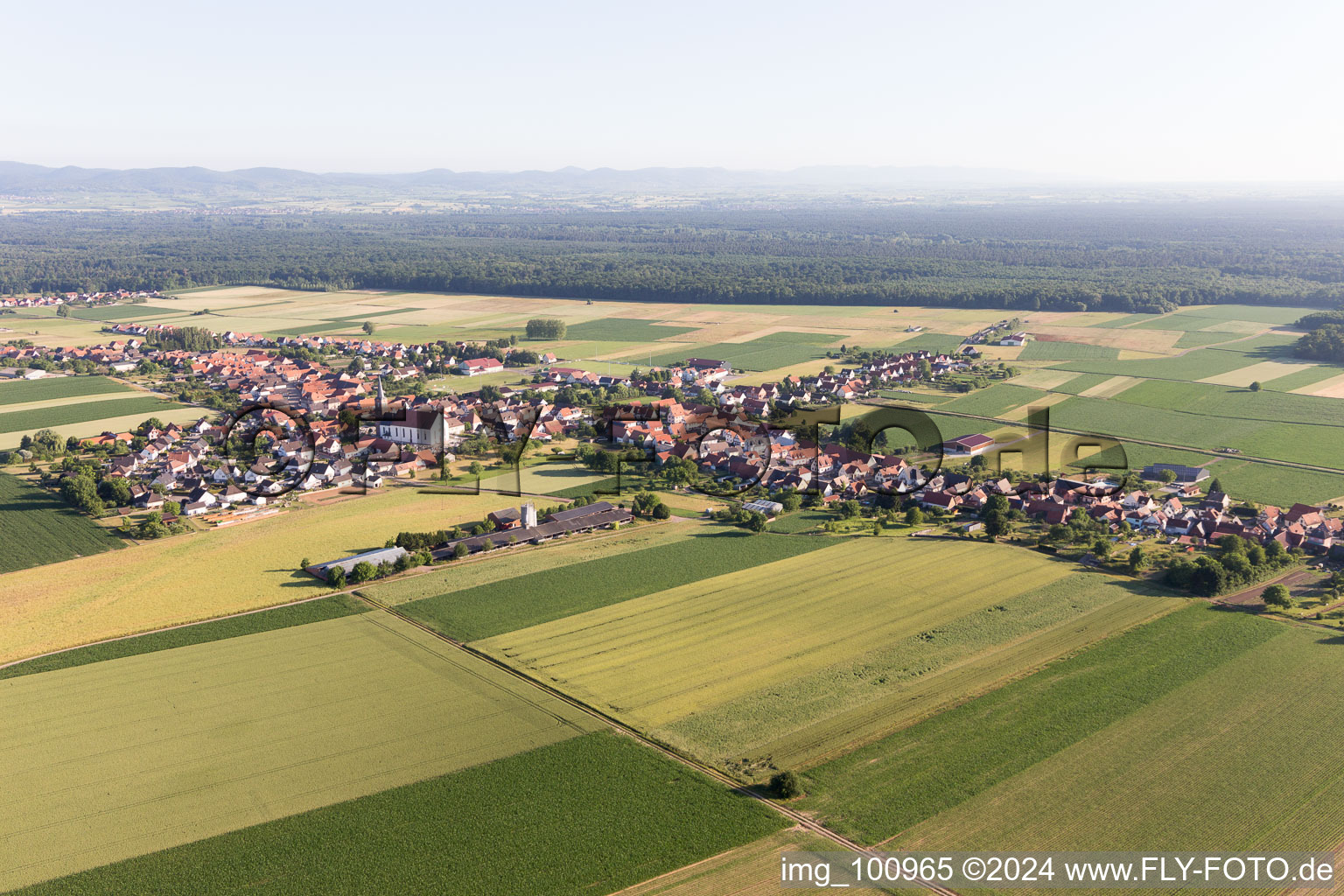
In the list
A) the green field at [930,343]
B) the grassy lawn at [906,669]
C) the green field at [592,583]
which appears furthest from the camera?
the green field at [930,343]

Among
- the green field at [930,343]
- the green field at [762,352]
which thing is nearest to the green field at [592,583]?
the green field at [762,352]

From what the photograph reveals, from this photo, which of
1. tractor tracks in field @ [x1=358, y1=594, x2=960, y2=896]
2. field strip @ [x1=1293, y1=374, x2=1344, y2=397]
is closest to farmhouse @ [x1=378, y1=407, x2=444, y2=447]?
tractor tracks in field @ [x1=358, y1=594, x2=960, y2=896]

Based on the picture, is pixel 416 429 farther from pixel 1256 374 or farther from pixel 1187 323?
pixel 1187 323

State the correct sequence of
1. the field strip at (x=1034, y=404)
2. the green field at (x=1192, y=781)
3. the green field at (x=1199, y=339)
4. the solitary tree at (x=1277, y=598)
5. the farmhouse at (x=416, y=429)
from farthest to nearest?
the green field at (x=1199, y=339) → the field strip at (x=1034, y=404) → the farmhouse at (x=416, y=429) → the solitary tree at (x=1277, y=598) → the green field at (x=1192, y=781)

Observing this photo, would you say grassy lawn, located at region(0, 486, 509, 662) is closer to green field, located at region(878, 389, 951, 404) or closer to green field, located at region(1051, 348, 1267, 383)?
green field, located at region(878, 389, 951, 404)

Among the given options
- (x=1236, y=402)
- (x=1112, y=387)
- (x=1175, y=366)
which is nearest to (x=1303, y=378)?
(x=1175, y=366)

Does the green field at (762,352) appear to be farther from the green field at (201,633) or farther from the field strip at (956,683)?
the green field at (201,633)

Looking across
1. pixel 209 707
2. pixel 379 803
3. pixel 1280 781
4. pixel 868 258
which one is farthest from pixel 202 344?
pixel 868 258
